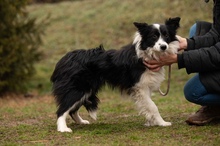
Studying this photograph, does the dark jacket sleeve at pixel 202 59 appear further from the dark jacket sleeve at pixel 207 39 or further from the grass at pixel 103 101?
the grass at pixel 103 101

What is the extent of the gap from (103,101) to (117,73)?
3.91m

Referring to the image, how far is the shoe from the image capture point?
523 centimetres

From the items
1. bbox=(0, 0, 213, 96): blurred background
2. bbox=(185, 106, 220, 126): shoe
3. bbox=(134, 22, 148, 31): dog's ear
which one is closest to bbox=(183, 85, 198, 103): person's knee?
bbox=(185, 106, 220, 126): shoe

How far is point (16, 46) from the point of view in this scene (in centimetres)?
1127

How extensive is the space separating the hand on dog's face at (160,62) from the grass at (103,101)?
2.18 ft

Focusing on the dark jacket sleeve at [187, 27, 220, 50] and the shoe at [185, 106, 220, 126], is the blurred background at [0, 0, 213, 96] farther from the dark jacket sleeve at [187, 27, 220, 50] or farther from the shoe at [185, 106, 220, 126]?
Result: the dark jacket sleeve at [187, 27, 220, 50]

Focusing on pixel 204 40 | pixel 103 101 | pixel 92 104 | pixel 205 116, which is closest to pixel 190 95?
pixel 205 116

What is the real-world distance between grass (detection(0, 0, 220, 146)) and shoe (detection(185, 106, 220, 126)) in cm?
11

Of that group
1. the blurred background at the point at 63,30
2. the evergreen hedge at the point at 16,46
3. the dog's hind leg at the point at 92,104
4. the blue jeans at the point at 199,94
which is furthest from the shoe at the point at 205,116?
the evergreen hedge at the point at 16,46

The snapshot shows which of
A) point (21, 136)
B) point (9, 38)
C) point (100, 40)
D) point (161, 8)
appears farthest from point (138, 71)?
point (161, 8)

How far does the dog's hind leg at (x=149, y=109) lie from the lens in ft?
17.5

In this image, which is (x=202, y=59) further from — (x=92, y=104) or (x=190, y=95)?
(x=92, y=104)

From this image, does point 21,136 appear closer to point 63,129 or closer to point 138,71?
point 63,129

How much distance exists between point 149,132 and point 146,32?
121 centimetres
